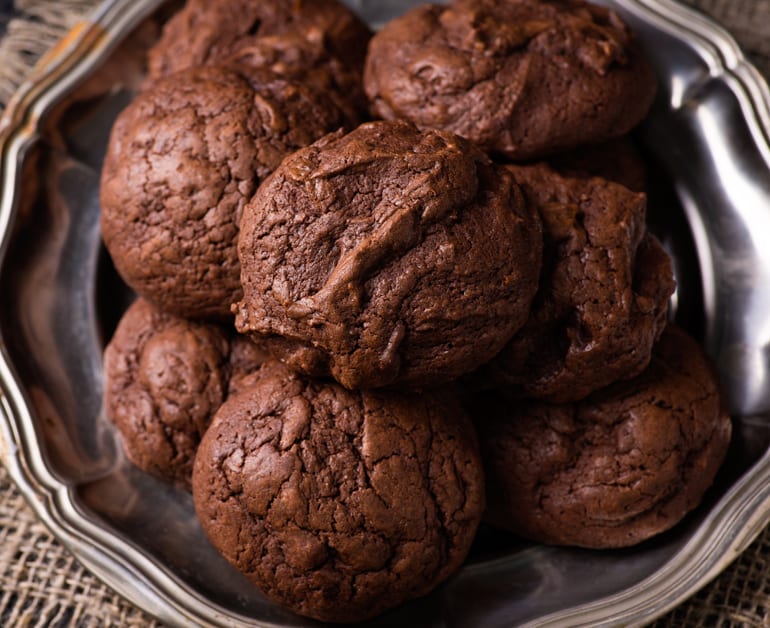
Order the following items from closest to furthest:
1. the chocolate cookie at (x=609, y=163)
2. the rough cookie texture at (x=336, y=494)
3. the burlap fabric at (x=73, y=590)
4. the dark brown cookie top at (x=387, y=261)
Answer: the dark brown cookie top at (x=387, y=261) < the rough cookie texture at (x=336, y=494) < the burlap fabric at (x=73, y=590) < the chocolate cookie at (x=609, y=163)

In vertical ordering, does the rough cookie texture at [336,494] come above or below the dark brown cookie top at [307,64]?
below

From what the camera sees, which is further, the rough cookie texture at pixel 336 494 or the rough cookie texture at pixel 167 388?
the rough cookie texture at pixel 167 388

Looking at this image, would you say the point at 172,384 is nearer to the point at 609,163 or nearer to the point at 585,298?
the point at 585,298

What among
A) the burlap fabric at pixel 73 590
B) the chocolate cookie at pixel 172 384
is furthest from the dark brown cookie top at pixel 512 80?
the burlap fabric at pixel 73 590

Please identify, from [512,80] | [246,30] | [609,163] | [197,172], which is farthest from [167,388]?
[609,163]

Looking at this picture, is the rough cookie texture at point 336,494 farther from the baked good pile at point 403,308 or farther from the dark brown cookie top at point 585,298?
the dark brown cookie top at point 585,298

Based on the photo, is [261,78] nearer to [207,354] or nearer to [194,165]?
[194,165]

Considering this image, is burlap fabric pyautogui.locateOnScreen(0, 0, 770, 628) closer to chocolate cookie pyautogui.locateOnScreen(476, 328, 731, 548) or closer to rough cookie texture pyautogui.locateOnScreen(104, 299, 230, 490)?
chocolate cookie pyautogui.locateOnScreen(476, 328, 731, 548)
